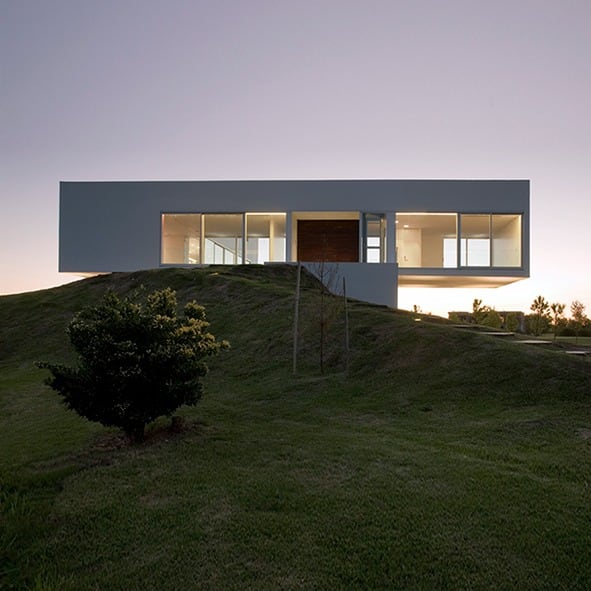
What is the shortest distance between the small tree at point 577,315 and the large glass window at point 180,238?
1640cm

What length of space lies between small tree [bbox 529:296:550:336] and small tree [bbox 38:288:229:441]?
15.5 meters

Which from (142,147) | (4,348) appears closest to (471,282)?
(142,147)

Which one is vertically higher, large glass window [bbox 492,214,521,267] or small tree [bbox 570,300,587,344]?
large glass window [bbox 492,214,521,267]

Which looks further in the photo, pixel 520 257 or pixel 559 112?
pixel 520 257

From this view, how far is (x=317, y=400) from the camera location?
7.49 meters

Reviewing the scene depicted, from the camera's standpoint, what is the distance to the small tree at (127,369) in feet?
17.5

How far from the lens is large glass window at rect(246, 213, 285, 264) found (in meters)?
19.3

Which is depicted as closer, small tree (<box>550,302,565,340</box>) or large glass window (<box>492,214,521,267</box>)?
large glass window (<box>492,214,521,267</box>)

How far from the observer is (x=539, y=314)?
61.0 ft

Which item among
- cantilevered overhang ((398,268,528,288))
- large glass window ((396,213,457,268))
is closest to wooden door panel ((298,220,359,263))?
large glass window ((396,213,457,268))

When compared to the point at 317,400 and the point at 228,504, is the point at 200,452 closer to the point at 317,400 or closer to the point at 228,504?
the point at 228,504

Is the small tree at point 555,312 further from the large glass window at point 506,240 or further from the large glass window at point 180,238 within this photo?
the large glass window at point 180,238

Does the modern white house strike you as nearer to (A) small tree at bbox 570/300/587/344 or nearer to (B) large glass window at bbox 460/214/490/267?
(B) large glass window at bbox 460/214/490/267

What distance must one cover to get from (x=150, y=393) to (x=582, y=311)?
2480cm
